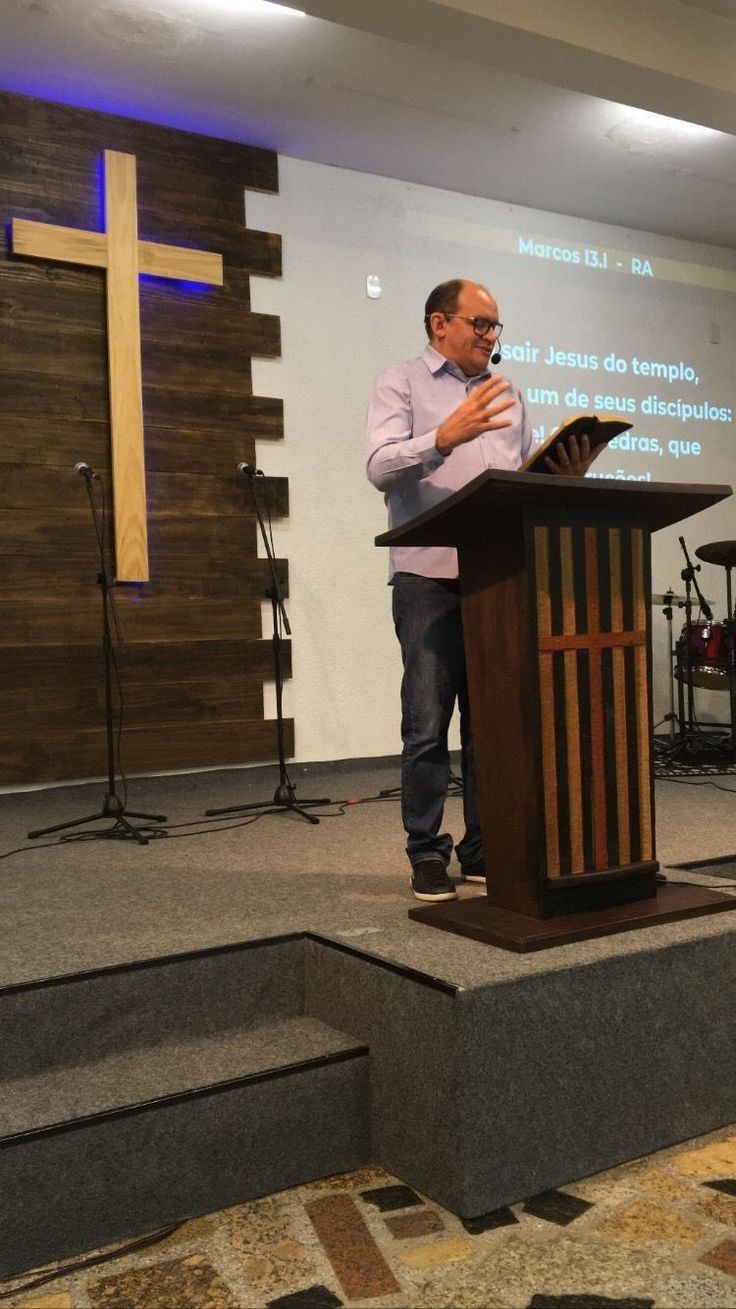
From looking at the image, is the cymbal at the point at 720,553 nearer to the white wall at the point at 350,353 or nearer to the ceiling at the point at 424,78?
the white wall at the point at 350,353

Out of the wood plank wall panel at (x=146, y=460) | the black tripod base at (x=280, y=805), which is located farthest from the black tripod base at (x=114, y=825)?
the wood plank wall panel at (x=146, y=460)

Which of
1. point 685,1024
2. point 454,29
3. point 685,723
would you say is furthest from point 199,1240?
point 685,723

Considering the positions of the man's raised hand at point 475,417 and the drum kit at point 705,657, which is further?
the drum kit at point 705,657

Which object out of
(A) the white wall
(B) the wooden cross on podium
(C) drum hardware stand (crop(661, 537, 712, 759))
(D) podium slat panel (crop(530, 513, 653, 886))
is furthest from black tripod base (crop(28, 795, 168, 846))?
(C) drum hardware stand (crop(661, 537, 712, 759))

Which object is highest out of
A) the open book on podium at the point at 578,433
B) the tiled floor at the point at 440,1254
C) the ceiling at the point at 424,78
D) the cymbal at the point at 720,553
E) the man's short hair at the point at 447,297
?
the ceiling at the point at 424,78

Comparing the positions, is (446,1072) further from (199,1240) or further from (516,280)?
(516,280)

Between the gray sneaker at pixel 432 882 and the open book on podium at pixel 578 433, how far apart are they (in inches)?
34.6

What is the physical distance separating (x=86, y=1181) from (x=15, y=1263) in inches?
5.4

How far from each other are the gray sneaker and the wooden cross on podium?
2.51 m

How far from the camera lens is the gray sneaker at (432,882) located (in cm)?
237

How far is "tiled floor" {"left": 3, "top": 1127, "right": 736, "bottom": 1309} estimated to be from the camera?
4.79 feet

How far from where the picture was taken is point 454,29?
148 inches

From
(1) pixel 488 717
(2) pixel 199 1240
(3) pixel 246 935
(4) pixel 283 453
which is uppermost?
(4) pixel 283 453

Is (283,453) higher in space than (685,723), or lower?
higher
